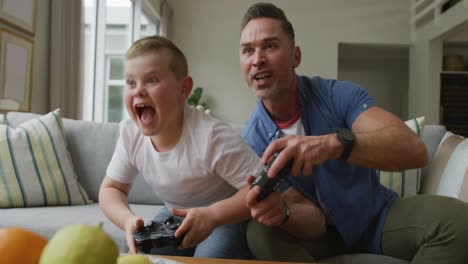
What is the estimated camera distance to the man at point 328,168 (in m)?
1.07

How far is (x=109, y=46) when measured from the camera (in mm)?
6410

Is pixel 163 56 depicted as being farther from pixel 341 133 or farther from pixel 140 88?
pixel 341 133

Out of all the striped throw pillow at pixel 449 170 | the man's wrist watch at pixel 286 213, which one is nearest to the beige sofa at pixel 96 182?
the striped throw pillow at pixel 449 170

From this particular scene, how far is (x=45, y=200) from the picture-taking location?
6.34ft

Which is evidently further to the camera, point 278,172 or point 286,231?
point 286,231

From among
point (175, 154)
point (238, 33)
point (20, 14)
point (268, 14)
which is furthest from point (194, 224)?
point (238, 33)

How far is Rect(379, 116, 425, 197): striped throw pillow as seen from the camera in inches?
69.0

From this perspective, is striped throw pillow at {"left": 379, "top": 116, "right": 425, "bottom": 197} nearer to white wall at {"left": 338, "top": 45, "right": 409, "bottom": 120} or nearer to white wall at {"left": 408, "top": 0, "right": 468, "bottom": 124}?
white wall at {"left": 408, "top": 0, "right": 468, "bottom": 124}

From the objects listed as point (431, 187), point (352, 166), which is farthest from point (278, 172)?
point (431, 187)

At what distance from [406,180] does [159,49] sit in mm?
1143

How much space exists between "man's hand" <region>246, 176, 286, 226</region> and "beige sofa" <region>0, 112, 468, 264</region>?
303 millimetres

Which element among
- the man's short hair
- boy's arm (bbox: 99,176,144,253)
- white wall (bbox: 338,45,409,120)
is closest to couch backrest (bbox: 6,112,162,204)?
boy's arm (bbox: 99,176,144,253)

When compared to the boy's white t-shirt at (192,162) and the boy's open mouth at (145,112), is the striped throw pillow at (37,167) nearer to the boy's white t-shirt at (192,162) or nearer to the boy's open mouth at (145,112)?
the boy's white t-shirt at (192,162)

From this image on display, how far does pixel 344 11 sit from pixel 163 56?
21.8 feet
